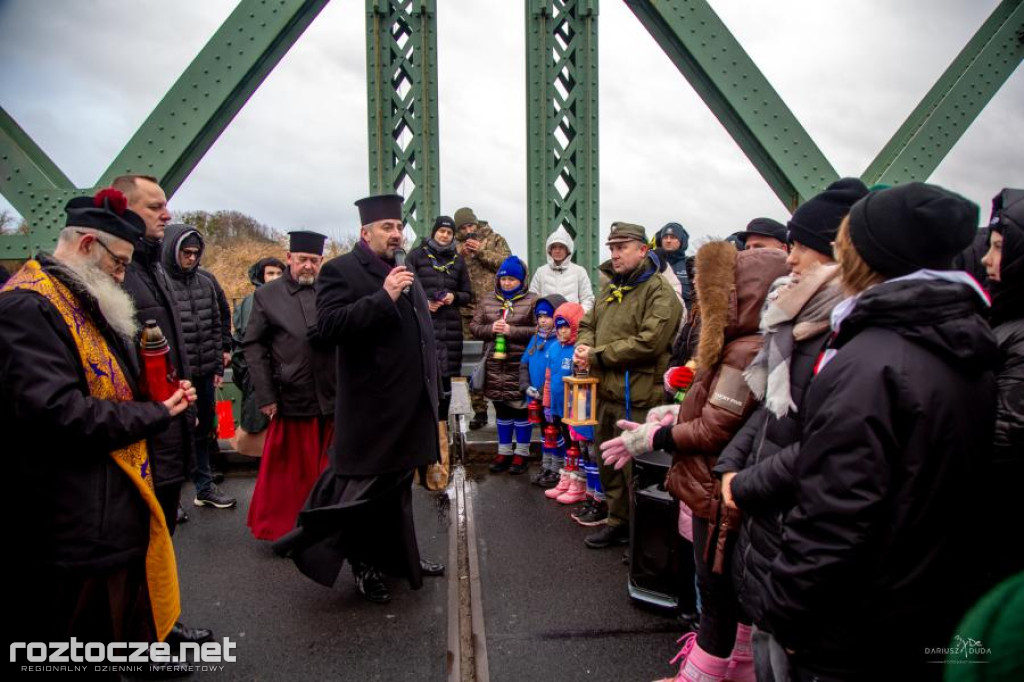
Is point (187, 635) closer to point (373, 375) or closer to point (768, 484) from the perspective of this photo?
point (373, 375)

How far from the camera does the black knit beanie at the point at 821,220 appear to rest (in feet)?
6.69

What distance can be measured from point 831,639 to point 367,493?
7.98ft

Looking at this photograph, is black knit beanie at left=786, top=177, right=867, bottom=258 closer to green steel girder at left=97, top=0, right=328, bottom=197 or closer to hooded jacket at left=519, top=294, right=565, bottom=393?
hooded jacket at left=519, top=294, right=565, bottom=393

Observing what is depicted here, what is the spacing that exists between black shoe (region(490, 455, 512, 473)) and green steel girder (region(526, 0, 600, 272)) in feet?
6.97

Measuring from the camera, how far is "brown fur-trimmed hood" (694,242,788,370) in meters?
2.32

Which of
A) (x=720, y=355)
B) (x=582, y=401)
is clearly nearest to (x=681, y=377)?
(x=720, y=355)

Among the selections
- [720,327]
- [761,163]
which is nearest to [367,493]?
[720,327]

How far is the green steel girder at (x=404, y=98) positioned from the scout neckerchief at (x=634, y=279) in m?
2.37

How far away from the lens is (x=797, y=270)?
82.7 inches

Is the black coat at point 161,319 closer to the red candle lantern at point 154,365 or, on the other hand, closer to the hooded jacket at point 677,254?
the red candle lantern at point 154,365

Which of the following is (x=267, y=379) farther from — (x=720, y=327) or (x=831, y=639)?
(x=831, y=639)

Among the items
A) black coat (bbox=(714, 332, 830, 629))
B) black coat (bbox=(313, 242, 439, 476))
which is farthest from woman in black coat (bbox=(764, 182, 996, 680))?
black coat (bbox=(313, 242, 439, 476))

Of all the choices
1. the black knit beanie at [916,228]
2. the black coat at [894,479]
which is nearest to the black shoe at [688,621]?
the black coat at [894,479]

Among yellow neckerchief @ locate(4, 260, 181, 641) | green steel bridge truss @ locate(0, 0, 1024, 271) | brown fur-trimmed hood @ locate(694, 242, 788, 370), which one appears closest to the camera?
yellow neckerchief @ locate(4, 260, 181, 641)
